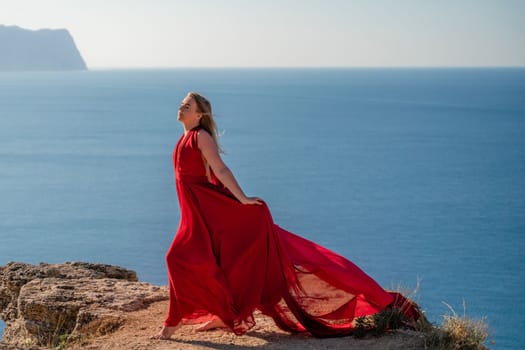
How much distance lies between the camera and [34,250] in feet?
177

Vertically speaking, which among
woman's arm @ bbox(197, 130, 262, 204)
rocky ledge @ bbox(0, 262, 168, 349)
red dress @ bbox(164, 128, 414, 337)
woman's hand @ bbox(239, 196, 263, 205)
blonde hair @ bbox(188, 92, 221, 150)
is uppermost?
blonde hair @ bbox(188, 92, 221, 150)

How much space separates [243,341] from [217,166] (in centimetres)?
132

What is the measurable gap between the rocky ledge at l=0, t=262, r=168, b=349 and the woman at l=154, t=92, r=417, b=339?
1.00 metres

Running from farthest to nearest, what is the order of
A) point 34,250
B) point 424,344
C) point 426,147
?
point 426,147
point 34,250
point 424,344

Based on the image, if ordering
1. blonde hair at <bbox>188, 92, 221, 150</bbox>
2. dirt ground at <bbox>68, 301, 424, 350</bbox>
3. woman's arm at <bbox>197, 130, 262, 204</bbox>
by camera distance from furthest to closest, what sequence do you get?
blonde hair at <bbox>188, 92, 221, 150</bbox> < woman's arm at <bbox>197, 130, 262, 204</bbox> < dirt ground at <bbox>68, 301, 424, 350</bbox>

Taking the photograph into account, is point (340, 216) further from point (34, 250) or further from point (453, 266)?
point (34, 250)

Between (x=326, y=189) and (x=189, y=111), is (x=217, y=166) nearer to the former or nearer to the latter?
(x=189, y=111)

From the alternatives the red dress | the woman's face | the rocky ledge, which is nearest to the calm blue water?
the rocky ledge

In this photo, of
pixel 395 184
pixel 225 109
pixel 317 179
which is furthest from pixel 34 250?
pixel 225 109

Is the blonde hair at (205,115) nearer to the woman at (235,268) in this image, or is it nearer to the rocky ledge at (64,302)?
the woman at (235,268)

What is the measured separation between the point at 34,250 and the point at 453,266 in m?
30.2

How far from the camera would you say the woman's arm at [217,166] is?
17.7 ft

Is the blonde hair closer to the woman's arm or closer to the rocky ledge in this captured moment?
the woman's arm

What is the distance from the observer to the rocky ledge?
624 centimetres
